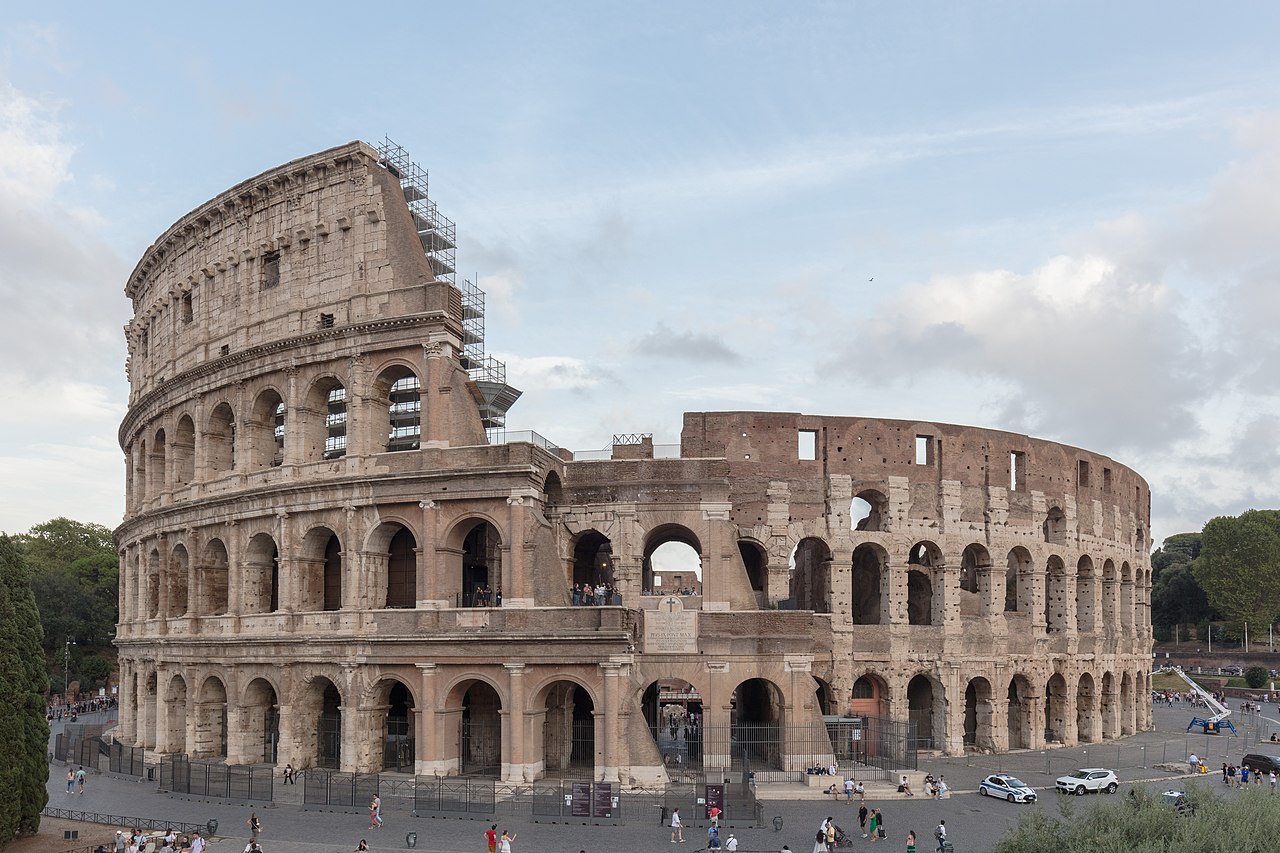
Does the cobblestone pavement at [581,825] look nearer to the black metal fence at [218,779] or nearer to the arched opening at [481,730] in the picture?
the black metal fence at [218,779]

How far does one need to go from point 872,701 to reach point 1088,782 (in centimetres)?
779

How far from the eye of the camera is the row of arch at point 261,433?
33531 millimetres

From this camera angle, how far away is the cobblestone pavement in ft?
80.6

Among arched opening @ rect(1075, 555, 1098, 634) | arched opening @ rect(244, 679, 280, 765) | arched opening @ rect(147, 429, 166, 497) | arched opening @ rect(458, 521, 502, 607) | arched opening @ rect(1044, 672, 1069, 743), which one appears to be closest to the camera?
arched opening @ rect(458, 521, 502, 607)

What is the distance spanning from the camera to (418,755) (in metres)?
30.7

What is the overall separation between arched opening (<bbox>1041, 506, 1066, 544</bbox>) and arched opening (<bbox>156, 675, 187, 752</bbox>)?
1320 inches

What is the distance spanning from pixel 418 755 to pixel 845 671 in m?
14.9

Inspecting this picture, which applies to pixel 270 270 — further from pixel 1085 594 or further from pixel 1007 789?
pixel 1085 594

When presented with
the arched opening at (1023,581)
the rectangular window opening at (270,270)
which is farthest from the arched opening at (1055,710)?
the rectangular window opening at (270,270)

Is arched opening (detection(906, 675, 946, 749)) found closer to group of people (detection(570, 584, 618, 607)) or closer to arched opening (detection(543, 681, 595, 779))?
group of people (detection(570, 584, 618, 607))

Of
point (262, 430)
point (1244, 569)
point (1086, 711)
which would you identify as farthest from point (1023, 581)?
point (1244, 569)

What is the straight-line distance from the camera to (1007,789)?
30.2 m

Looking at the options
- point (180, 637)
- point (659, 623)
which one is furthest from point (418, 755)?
point (180, 637)

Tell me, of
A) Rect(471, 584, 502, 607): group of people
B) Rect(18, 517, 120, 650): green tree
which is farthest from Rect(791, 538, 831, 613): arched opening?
Rect(18, 517, 120, 650): green tree
